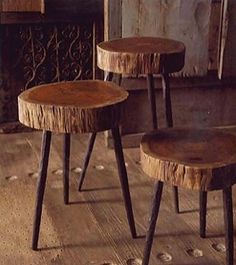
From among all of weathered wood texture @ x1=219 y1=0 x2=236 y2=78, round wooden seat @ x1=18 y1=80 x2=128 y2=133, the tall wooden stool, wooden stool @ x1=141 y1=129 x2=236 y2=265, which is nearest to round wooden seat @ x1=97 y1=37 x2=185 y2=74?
the tall wooden stool

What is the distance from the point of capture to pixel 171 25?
8.46ft

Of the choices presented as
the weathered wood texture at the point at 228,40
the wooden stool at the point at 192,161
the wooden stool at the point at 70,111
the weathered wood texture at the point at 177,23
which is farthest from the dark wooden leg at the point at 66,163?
the weathered wood texture at the point at 228,40

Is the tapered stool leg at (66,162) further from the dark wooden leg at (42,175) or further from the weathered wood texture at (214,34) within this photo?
the weathered wood texture at (214,34)

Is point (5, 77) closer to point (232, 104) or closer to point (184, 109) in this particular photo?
point (184, 109)

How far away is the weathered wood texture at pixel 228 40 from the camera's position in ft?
8.58

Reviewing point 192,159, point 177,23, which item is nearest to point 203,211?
point 192,159

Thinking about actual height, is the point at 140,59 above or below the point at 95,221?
above

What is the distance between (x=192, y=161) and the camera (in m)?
1.41

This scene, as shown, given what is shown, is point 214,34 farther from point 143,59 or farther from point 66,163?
point 66,163

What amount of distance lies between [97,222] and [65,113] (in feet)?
1.97

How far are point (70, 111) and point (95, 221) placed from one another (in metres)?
0.61

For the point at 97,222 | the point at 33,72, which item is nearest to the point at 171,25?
the point at 33,72

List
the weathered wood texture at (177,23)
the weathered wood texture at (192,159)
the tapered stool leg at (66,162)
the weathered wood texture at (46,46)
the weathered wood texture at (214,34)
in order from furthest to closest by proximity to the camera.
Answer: the weathered wood texture at (46,46)
the weathered wood texture at (214,34)
the weathered wood texture at (177,23)
the tapered stool leg at (66,162)
the weathered wood texture at (192,159)

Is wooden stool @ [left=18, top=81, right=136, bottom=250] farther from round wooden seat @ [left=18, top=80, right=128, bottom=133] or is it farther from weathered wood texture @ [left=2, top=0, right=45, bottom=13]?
weathered wood texture @ [left=2, top=0, right=45, bottom=13]
